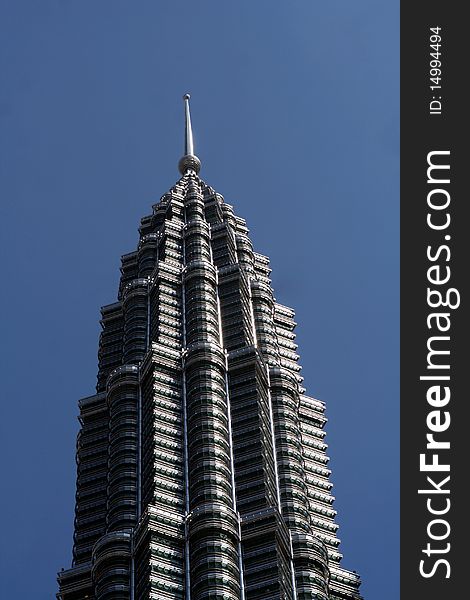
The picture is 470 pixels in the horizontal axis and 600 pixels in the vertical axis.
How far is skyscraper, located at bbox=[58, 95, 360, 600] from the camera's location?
5522 inches

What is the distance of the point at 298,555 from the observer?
14550 centimetres

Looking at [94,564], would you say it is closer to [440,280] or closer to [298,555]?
[298,555]

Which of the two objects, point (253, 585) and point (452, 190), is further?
point (253, 585)

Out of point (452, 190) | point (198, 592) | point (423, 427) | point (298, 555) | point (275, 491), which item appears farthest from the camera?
point (275, 491)

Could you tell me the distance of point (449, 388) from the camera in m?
85.6

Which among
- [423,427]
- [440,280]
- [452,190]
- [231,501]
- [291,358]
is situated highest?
[291,358]

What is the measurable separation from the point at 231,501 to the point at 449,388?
6572cm

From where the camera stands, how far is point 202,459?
→ 152 metres

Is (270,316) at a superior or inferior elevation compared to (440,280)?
superior

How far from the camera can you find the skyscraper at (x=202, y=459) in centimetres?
14025

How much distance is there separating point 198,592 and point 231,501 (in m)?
16.8

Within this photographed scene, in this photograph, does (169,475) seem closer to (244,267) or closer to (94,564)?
(94,564)

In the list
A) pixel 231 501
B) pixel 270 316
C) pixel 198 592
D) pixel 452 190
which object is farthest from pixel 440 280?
pixel 270 316

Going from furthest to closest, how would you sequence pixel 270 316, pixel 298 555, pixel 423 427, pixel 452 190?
pixel 270 316 → pixel 298 555 → pixel 452 190 → pixel 423 427
